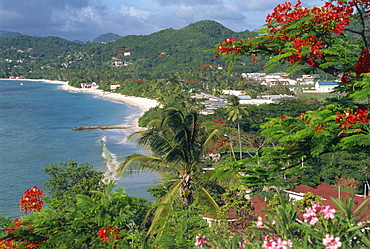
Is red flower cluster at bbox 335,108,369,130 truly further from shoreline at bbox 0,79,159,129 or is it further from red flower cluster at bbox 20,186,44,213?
shoreline at bbox 0,79,159,129

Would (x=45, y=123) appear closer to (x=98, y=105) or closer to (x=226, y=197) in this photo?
Answer: (x=98, y=105)

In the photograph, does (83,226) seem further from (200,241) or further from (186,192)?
(200,241)

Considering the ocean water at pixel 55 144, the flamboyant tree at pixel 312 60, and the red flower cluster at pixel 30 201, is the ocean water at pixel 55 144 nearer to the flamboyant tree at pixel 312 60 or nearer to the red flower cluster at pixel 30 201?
the red flower cluster at pixel 30 201

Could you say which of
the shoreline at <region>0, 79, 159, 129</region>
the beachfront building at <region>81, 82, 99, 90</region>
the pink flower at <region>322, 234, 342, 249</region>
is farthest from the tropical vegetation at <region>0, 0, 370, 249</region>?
the beachfront building at <region>81, 82, 99, 90</region>

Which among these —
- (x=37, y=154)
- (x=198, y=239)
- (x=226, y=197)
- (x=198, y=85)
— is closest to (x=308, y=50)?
(x=198, y=239)

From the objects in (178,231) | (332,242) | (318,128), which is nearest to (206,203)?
(178,231)

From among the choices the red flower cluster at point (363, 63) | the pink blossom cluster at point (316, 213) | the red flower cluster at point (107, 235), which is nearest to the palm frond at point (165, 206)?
the red flower cluster at point (107, 235)

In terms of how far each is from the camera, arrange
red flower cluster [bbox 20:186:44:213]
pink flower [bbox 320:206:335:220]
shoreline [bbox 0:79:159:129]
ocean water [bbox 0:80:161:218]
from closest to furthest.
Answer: pink flower [bbox 320:206:335:220] → red flower cluster [bbox 20:186:44:213] → ocean water [bbox 0:80:161:218] → shoreline [bbox 0:79:159:129]

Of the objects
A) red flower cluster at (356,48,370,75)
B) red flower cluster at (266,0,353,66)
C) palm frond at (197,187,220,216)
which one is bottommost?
palm frond at (197,187,220,216)
